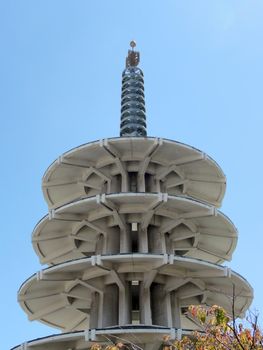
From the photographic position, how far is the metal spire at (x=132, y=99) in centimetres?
4112

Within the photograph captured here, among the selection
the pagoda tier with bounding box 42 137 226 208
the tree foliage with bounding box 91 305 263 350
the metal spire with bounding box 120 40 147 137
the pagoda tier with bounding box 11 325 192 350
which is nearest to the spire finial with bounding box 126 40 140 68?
the metal spire with bounding box 120 40 147 137

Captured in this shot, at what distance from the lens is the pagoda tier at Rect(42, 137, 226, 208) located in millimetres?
32031

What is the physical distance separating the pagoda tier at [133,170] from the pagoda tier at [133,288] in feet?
19.6

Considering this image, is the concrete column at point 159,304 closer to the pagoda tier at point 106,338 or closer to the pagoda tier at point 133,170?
the pagoda tier at point 106,338

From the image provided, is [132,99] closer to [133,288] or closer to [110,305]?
[133,288]

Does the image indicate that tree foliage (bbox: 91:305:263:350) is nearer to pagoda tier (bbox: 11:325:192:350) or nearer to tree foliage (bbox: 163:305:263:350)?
tree foliage (bbox: 163:305:263:350)

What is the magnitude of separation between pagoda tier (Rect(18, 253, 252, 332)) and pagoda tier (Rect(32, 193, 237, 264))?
1.94 metres

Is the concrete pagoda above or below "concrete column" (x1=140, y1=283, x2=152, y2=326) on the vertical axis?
above

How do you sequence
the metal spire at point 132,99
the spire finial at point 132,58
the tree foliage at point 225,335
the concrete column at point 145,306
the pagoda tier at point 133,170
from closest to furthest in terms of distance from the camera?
the tree foliage at point 225,335 → the concrete column at point 145,306 → the pagoda tier at point 133,170 → the metal spire at point 132,99 → the spire finial at point 132,58

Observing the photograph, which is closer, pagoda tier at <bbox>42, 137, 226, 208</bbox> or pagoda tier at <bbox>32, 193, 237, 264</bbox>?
pagoda tier at <bbox>32, 193, 237, 264</bbox>

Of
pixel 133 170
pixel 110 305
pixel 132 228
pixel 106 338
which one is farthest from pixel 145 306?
pixel 133 170

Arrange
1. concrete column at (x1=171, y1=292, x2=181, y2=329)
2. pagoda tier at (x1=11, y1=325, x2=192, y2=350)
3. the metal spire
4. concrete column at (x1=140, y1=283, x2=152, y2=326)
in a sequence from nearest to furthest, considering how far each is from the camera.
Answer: pagoda tier at (x1=11, y1=325, x2=192, y2=350)
concrete column at (x1=140, y1=283, x2=152, y2=326)
concrete column at (x1=171, y1=292, x2=181, y2=329)
the metal spire

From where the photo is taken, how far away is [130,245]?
30.7m

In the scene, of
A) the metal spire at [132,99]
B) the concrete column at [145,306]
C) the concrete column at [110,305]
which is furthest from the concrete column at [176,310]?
the metal spire at [132,99]
